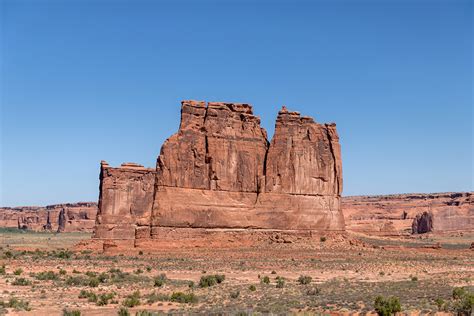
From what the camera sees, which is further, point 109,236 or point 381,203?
point 381,203

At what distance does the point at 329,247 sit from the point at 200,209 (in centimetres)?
1075

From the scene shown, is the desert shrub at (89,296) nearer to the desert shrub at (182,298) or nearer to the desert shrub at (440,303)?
the desert shrub at (182,298)

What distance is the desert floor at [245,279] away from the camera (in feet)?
71.8

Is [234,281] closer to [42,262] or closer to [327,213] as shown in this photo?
[42,262]

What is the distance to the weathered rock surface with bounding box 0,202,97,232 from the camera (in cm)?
13100

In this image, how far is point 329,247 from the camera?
167ft

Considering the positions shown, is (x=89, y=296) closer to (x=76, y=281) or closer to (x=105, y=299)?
(x=105, y=299)

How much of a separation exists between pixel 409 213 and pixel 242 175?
8616cm

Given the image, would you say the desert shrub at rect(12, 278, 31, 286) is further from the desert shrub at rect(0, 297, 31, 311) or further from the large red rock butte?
the large red rock butte

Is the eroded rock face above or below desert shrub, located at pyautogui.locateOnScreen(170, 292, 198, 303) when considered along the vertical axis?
above

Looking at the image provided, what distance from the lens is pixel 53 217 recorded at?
150 meters

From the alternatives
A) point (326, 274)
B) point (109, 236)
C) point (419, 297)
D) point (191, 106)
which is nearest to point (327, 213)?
point (191, 106)

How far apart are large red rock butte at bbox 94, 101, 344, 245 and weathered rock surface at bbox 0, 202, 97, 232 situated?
3235 inches

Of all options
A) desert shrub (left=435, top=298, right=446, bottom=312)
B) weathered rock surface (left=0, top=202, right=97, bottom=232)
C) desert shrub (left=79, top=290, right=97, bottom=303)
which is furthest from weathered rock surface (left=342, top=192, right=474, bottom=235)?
desert shrub (left=435, top=298, right=446, bottom=312)
